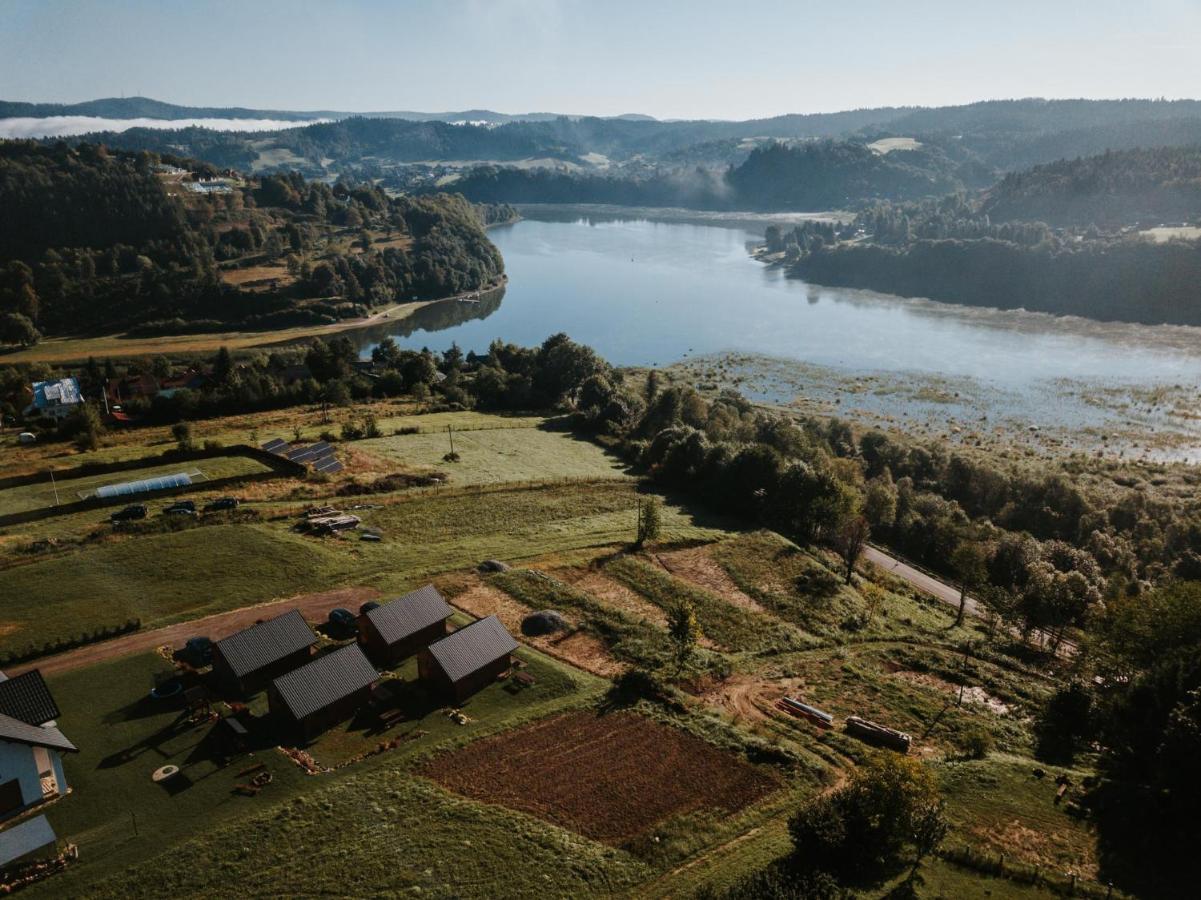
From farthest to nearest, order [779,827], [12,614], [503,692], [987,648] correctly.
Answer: [987,648], [12,614], [503,692], [779,827]

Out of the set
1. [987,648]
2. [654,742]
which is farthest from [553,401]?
[654,742]

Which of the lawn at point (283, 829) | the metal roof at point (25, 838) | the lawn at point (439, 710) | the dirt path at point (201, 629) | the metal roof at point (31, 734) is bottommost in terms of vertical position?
the lawn at point (439, 710)

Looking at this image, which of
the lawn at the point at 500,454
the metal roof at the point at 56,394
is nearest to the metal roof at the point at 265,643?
the lawn at the point at 500,454

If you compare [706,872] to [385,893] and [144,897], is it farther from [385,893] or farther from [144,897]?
[144,897]

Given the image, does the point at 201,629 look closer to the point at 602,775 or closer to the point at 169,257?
the point at 602,775

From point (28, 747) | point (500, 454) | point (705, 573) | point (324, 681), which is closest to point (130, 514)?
point (28, 747)

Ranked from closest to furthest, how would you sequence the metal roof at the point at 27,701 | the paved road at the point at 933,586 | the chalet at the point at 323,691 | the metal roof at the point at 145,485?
the metal roof at the point at 27,701
the chalet at the point at 323,691
the paved road at the point at 933,586
the metal roof at the point at 145,485

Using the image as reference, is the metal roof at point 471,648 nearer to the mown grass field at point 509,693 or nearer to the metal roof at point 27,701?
the mown grass field at point 509,693
